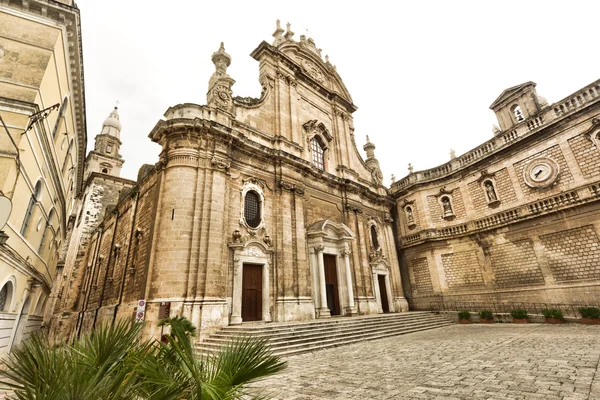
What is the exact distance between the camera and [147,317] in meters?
10.2

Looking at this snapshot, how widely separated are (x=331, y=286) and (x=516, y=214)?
1129 cm

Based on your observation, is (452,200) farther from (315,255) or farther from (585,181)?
(315,255)

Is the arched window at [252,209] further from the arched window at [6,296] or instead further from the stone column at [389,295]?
the stone column at [389,295]

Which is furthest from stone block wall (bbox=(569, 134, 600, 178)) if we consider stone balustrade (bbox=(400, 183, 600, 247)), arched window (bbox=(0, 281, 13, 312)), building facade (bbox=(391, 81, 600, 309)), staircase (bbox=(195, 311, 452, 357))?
arched window (bbox=(0, 281, 13, 312))

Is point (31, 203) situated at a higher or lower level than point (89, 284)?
higher

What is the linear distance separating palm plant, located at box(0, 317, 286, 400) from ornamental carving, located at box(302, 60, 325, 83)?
21442 millimetres

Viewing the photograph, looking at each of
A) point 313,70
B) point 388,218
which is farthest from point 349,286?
point 313,70

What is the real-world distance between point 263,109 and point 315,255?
9.25 metres

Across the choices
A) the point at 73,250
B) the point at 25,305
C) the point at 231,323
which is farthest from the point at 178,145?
the point at 73,250

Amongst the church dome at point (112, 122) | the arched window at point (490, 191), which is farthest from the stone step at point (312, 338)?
the church dome at point (112, 122)

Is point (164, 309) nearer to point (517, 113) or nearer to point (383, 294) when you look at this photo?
point (383, 294)

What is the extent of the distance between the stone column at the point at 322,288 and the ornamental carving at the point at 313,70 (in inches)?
524

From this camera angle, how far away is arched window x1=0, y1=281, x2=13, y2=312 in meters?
10.3

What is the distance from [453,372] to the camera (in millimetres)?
5652
